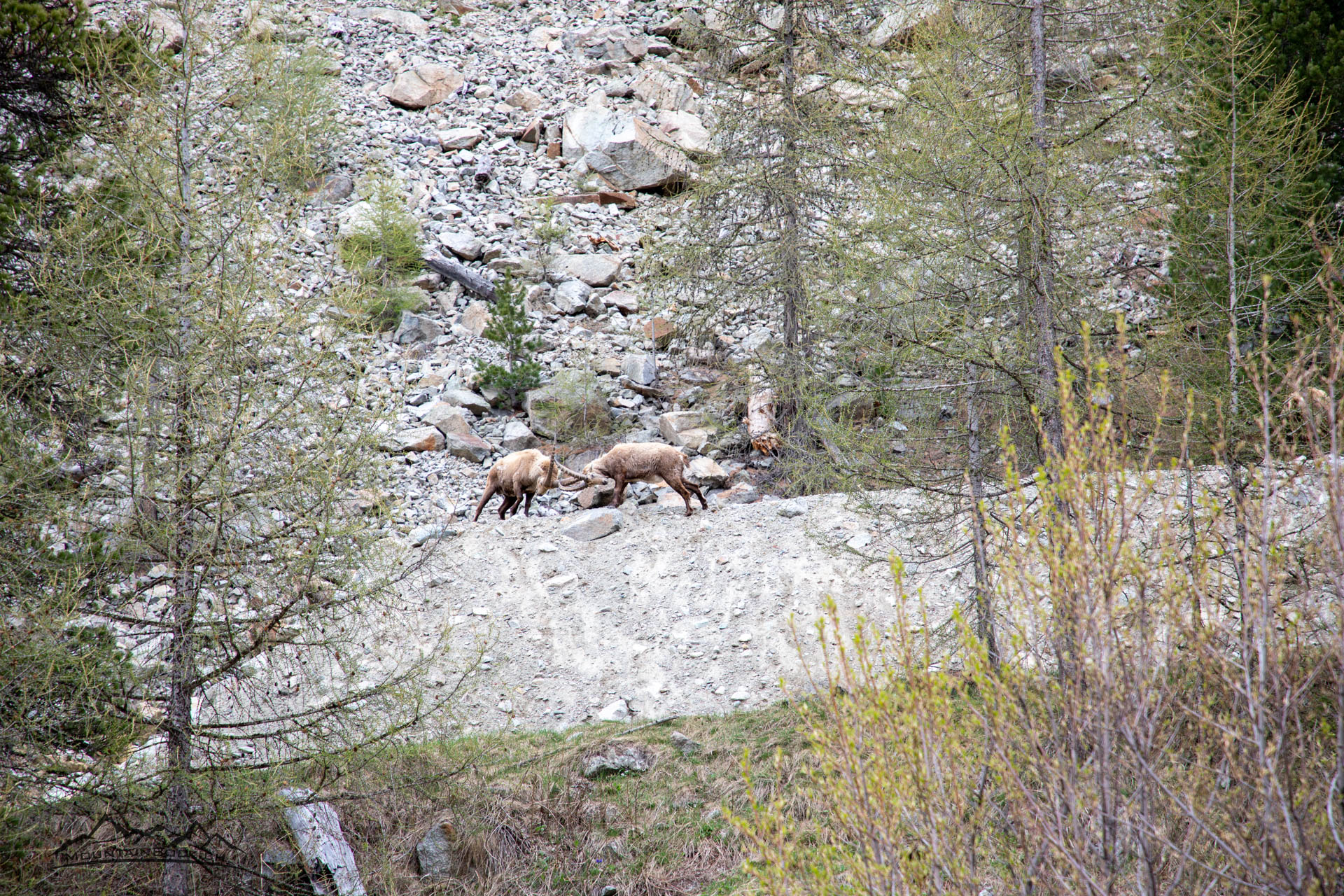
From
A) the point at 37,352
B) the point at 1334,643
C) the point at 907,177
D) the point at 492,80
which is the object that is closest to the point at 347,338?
the point at 37,352

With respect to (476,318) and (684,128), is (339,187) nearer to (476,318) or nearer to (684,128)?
(476,318)

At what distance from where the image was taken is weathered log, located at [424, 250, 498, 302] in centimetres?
2209

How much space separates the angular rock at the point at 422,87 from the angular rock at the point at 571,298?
11200mm

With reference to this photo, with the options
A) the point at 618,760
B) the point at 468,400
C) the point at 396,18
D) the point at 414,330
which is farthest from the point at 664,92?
the point at 618,760

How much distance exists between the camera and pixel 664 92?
28.2 metres

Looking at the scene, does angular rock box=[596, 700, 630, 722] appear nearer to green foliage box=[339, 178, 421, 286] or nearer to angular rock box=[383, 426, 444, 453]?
angular rock box=[383, 426, 444, 453]

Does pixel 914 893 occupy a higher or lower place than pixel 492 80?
lower

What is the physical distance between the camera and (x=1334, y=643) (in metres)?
2.65

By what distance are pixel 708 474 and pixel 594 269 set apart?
381 inches

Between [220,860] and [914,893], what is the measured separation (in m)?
4.44

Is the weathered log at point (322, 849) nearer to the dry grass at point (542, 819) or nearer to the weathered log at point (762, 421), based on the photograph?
the dry grass at point (542, 819)

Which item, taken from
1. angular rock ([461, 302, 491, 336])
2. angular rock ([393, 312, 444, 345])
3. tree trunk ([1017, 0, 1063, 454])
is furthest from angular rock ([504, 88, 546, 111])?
tree trunk ([1017, 0, 1063, 454])

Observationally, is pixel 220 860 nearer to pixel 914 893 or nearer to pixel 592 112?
pixel 914 893

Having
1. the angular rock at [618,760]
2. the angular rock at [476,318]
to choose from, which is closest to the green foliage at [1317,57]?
the angular rock at [618,760]
